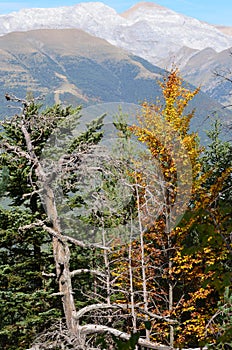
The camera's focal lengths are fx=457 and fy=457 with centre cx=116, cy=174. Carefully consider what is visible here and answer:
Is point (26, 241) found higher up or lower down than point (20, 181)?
lower down

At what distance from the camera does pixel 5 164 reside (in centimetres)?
1207

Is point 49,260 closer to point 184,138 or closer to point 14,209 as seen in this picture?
point 14,209

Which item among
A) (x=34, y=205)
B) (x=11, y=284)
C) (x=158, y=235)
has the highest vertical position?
(x=34, y=205)

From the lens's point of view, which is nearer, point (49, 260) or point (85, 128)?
point (49, 260)

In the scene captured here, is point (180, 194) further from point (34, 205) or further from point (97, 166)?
point (97, 166)

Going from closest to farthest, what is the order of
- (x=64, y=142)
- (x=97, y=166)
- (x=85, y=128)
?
(x=97, y=166) < (x=64, y=142) < (x=85, y=128)

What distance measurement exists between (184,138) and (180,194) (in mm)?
1672

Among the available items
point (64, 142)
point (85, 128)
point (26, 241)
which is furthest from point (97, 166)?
point (85, 128)

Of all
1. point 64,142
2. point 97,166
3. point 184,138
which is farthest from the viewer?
point 64,142

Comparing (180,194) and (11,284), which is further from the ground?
(180,194)

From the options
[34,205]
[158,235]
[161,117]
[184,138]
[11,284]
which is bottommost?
[11,284]

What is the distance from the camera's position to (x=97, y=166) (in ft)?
25.1

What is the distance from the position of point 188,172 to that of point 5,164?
5079 millimetres

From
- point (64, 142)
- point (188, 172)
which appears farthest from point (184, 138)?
point (64, 142)
